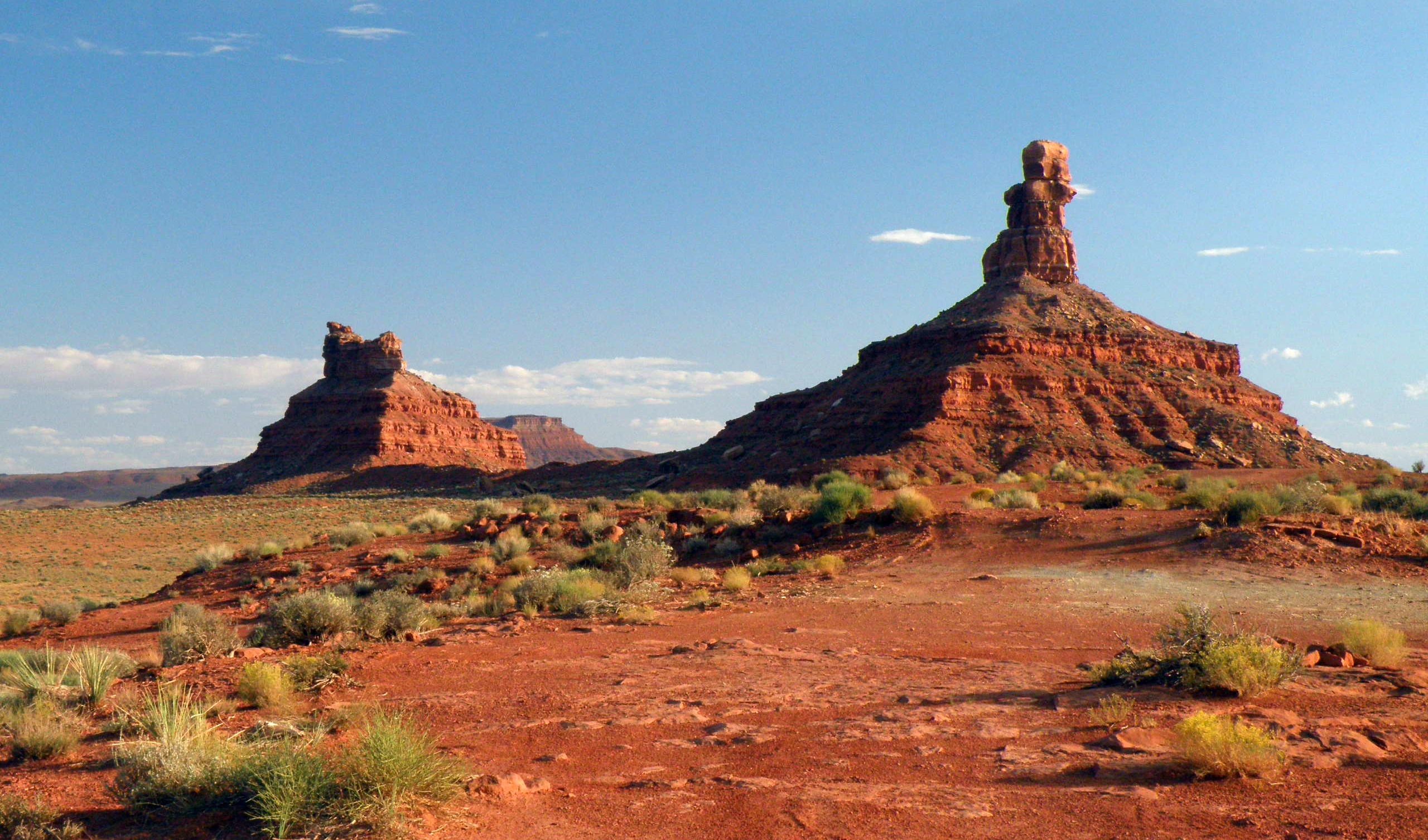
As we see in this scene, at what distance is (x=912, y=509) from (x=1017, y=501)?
9.91ft

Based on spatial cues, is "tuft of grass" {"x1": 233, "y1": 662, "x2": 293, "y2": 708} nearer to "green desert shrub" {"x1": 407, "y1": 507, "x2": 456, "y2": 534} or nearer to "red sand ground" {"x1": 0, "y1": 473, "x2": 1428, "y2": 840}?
"red sand ground" {"x1": 0, "y1": 473, "x2": 1428, "y2": 840}

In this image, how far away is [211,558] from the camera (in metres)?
23.4

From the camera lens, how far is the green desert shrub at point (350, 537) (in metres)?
24.0

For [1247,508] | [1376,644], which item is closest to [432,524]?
[1247,508]

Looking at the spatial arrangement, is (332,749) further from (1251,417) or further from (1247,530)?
(1251,417)

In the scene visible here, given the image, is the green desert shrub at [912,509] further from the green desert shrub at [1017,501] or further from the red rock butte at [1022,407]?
the red rock butte at [1022,407]

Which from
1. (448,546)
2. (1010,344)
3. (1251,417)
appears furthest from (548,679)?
(1251,417)

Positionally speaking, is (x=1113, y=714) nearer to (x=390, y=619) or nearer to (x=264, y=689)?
(x=264, y=689)

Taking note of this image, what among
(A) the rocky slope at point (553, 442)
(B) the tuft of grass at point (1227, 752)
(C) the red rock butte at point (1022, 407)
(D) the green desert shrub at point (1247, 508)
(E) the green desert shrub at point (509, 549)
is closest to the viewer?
(B) the tuft of grass at point (1227, 752)

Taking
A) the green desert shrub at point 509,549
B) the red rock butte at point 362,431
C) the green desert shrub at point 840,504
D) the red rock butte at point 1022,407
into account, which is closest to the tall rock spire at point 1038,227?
the red rock butte at point 1022,407

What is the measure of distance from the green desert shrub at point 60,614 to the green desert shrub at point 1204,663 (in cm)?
1815

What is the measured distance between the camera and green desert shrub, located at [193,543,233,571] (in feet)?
76.2

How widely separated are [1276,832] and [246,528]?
4604cm

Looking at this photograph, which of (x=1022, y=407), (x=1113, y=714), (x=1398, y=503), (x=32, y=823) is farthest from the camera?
(x=1022, y=407)
